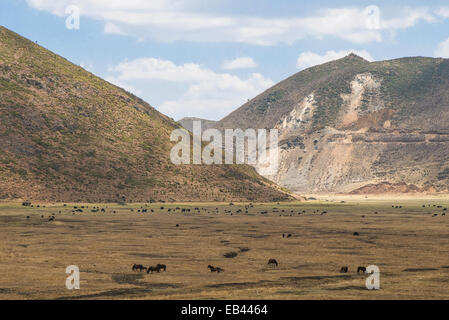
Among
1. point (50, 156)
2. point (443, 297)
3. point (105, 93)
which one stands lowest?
point (443, 297)

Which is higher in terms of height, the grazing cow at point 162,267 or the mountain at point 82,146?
the mountain at point 82,146

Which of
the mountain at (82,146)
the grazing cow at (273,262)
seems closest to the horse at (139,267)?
the grazing cow at (273,262)

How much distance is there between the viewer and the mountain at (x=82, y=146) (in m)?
130

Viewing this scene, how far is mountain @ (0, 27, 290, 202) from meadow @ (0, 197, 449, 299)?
5596 cm

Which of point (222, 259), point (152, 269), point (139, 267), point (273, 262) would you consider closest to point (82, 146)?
point (222, 259)

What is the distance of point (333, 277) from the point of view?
115 ft

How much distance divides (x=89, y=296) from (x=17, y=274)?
8606 millimetres

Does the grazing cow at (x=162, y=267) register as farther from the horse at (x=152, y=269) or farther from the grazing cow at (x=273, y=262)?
the grazing cow at (x=273, y=262)

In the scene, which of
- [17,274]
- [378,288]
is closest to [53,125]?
[17,274]

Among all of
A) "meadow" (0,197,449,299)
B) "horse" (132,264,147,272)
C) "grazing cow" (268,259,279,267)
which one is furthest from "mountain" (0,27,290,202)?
"grazing cow" (268,259,279,267)

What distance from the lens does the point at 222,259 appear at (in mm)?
43312

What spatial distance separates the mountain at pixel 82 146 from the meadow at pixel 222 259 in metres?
56.0
